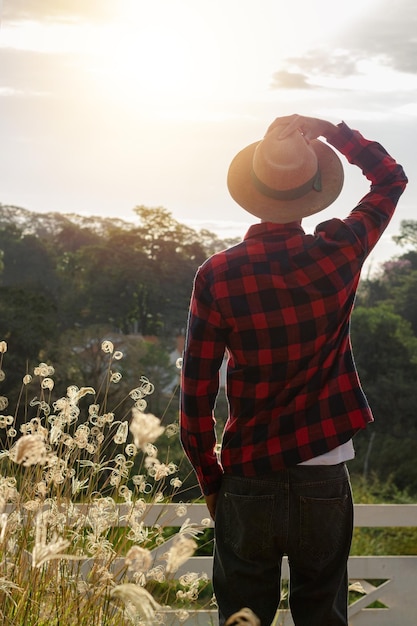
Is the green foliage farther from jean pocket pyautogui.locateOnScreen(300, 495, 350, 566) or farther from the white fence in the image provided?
jean pocket pyautogui.locateOnScreen(300, 495, 350, 566)

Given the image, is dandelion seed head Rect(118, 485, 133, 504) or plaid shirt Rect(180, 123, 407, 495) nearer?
plaid shirt Rect(180, 123, 407, 495)

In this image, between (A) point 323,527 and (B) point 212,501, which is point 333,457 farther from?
(B) point 212,501

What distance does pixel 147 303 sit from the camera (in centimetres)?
1250

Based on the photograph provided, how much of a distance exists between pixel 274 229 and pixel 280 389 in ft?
0.94

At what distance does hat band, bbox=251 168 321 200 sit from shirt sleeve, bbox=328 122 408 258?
9 centimetres

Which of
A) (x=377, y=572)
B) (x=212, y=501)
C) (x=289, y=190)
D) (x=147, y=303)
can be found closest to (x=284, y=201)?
(x=289, y=190)

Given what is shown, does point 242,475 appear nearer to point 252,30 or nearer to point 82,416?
point 82,416

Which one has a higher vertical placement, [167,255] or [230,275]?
[167,255]

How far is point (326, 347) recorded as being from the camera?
1539 millimetres

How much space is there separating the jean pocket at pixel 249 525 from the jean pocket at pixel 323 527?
61 mm

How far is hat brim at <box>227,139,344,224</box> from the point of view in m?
1.57

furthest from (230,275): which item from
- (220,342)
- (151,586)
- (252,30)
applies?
(252,30)

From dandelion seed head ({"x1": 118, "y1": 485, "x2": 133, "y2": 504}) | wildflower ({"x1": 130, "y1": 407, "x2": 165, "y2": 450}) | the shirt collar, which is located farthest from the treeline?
wildflower ({"x1": 130, "y1": 407, "x2": 165, "y2": 450})

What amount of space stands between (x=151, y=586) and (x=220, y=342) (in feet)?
2.63
